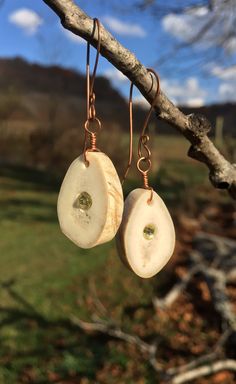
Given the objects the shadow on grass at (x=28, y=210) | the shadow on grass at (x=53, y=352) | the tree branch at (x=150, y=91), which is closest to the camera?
the tree branch at (x=150, y=91)

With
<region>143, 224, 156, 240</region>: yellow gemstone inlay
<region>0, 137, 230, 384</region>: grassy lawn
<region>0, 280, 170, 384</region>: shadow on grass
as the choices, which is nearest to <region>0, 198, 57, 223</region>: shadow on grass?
<region>0, 137, 230, 384</region>: grassy lawn

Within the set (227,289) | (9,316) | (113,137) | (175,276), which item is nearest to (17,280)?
(9,316)

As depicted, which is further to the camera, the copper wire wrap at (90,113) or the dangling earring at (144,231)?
the dangling earring at (144,231)

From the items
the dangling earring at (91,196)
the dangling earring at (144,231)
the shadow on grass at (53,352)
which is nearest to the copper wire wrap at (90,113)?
the dangling earring at (91,196)

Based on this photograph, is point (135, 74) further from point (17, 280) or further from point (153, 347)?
point (17, 280)

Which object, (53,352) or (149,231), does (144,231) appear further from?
(53,352)

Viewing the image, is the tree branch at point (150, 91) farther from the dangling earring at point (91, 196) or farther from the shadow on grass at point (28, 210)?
the shadow on grass at point (28, 210)
